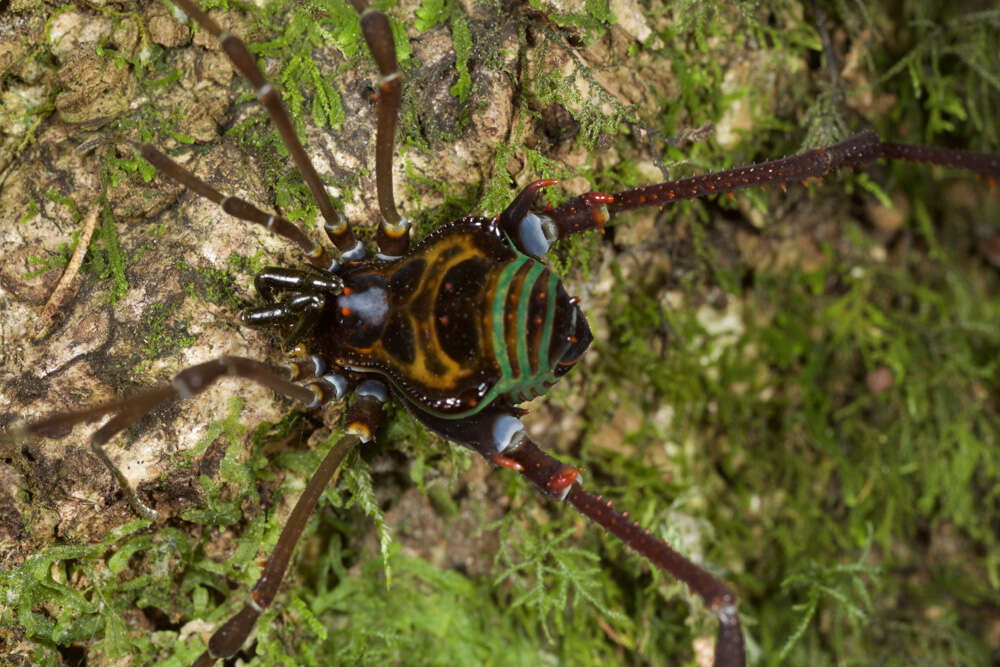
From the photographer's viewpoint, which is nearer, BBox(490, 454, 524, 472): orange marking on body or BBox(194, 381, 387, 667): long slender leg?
BBox(194, 381, 387, 667): long slender leg

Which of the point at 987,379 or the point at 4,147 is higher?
the point at 4,147

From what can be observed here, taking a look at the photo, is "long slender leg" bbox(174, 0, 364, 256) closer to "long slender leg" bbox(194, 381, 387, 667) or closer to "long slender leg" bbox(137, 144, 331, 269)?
"long slender leg" bbox(137, 144, 331, 269)

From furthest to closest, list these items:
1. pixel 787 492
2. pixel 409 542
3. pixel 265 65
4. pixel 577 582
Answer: pixel 787 492 < pixel 409 542 < pixel 577 582 < pixel 265 65

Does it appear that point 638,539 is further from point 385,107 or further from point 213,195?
point 213,195

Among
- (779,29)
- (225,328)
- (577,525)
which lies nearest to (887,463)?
(577,525)

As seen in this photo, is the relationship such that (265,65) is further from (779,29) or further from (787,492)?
(787,492)

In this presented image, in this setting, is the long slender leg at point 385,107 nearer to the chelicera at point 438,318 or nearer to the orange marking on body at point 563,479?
the chelicera at point 438,318

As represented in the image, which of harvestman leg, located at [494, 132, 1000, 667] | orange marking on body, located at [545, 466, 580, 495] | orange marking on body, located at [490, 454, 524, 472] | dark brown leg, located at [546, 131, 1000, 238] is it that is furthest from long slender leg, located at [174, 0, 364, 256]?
orange marking on body, located at [545, 466, 580, 495]
